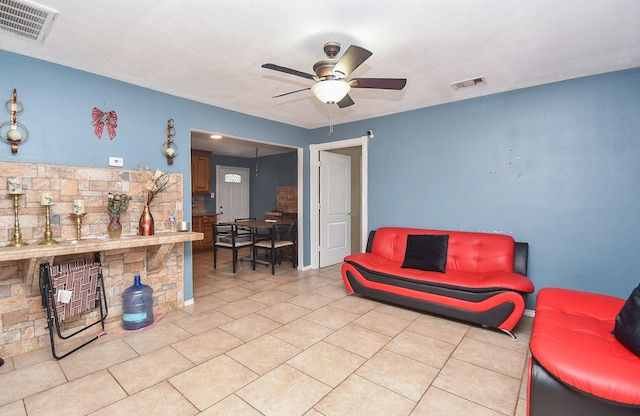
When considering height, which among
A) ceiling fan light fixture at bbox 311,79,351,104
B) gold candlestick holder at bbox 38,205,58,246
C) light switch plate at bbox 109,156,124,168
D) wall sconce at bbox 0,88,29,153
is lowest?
gold candlestick holder at bbox 38,205,58,246

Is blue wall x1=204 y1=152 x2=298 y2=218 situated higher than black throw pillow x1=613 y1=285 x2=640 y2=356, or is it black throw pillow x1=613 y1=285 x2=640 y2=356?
blue wall x1=204 y1=152 x2=298 y2=218

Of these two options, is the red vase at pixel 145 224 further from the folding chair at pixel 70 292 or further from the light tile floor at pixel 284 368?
the light tile floor at pixel 284 368

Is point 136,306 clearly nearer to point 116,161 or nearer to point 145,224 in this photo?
point 145,224

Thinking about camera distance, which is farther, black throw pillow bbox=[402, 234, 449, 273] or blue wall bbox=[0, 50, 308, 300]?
black throw pillow bbox=[402, 234, 449, 273]

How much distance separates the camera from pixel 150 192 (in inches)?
126

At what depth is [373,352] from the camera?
8.24 ft

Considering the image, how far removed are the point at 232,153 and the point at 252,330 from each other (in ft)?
18.6

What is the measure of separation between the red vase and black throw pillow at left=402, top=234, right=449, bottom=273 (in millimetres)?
2863

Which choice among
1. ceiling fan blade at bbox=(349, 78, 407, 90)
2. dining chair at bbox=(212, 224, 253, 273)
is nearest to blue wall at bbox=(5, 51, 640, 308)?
dining chair at bbox=(212, 224, 253, 273)

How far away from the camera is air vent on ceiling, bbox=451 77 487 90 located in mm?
3089

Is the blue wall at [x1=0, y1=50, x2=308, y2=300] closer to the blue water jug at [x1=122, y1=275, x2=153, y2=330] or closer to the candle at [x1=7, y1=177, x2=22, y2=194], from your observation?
the candle at [x1=7, y1=177, x2=22, y2=194]

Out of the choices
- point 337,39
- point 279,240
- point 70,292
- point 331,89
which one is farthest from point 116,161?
point 279,240

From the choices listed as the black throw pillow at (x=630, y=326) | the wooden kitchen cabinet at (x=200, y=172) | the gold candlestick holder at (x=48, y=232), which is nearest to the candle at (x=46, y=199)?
the gold candlestick holder at (x=48, y=232)

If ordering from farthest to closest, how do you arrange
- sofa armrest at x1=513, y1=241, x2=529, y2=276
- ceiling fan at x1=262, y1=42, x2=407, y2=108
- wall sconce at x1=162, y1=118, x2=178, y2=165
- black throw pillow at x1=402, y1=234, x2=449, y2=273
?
black throw pillow at x1=402, y1=234, x2=449, y2=273 < wall sconce at x1=162, y1=118, x2=178, y2=165 < sofa armrest at x1=513, y1=241, x2=529, y2=276 < ceiling fan at x1=262, y1=42, x2=407, y2=108
